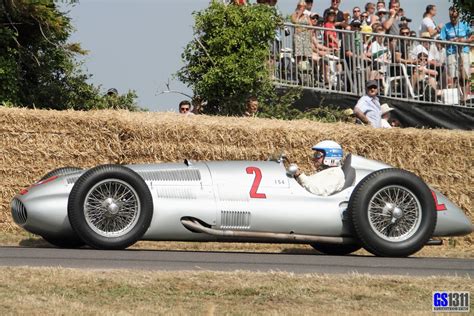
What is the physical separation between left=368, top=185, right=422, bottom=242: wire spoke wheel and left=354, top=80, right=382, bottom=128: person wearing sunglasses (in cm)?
484

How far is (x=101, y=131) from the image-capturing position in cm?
1446

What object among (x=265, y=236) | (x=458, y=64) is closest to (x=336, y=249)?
(x=265, y=236)

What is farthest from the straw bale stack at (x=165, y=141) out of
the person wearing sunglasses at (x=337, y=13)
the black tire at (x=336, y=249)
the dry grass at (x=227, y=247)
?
the person wearing sunglasses at (x=337, y=13)

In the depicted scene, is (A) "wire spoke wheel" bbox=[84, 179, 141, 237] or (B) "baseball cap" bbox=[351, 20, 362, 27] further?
(B) "baseball cap" bbox=[351, 20, 362, 27]

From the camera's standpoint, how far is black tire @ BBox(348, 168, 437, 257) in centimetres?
1182

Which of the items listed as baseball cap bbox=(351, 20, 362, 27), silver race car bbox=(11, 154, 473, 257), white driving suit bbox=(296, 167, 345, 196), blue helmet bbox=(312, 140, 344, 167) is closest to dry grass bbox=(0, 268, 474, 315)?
silver race car bbox=(11, 154, 473, 257)

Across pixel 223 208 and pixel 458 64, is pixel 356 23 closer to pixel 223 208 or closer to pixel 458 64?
pixel 458 64

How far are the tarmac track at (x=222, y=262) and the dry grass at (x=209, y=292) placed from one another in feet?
2.12

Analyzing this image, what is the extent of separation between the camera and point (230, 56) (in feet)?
59.6

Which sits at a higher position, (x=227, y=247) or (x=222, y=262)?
(x=222, y=262)

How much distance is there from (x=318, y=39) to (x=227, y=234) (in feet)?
27.4

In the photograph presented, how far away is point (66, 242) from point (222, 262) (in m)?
2.48

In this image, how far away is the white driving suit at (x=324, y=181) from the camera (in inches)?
473

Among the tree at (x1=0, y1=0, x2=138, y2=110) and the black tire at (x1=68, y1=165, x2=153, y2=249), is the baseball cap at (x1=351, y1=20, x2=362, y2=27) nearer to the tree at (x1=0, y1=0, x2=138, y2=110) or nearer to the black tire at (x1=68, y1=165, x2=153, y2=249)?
the tree at (x1=0, y1=0, x2=138, y2=110)
